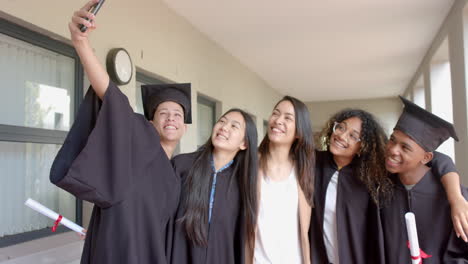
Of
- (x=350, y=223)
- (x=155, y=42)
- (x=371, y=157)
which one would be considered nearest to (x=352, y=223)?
(x=350, y=223)

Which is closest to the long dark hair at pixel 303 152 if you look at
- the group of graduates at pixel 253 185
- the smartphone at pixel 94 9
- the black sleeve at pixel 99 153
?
the group of graduates at pixel 253 185

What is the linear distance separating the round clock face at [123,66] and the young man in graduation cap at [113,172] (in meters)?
1.94

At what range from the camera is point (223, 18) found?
4.85 meters

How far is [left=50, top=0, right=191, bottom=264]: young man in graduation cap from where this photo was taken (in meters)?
1.23

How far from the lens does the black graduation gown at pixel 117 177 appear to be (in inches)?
49.4

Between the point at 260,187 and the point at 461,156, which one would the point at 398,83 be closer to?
the point at 461,156

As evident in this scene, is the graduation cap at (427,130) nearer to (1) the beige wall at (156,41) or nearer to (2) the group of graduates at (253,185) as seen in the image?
(2) the group of graduates at (253,185)

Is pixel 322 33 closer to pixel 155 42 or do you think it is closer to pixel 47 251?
pixel 155 42

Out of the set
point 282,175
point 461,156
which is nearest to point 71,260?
point 282,175

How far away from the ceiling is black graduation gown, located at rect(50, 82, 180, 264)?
10.8ft

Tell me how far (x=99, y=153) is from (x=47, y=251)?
1.53m

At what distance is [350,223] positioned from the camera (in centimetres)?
187

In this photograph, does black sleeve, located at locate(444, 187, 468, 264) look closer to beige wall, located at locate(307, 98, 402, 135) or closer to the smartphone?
the smartphone

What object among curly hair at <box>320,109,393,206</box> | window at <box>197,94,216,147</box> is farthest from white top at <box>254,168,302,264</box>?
window at <box>197,94,216,147</box>
